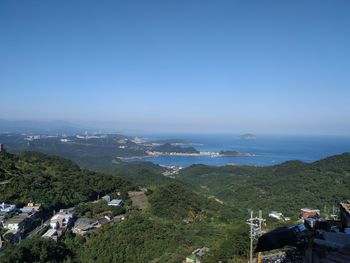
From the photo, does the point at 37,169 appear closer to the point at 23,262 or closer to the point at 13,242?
the point at 13,242

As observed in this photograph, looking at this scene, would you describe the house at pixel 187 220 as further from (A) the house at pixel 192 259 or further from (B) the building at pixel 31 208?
(B) the building at pixel 31 208

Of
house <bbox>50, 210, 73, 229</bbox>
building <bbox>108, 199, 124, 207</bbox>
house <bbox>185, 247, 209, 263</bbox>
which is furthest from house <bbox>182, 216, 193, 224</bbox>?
house <bbox>50, 210, 73, 229</bbox>

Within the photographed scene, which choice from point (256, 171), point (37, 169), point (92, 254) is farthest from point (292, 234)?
point (256, 171)

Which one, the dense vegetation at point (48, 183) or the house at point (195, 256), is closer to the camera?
the house at point (195, 256)

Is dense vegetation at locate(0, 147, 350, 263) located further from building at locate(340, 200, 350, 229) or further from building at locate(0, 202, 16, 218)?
building at locate(340, 200, 350, 229)

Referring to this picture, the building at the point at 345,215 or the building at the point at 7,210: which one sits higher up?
the building at the point at 345,215

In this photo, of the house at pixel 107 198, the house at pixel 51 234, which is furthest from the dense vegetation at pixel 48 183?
the house at pixel 51 234
